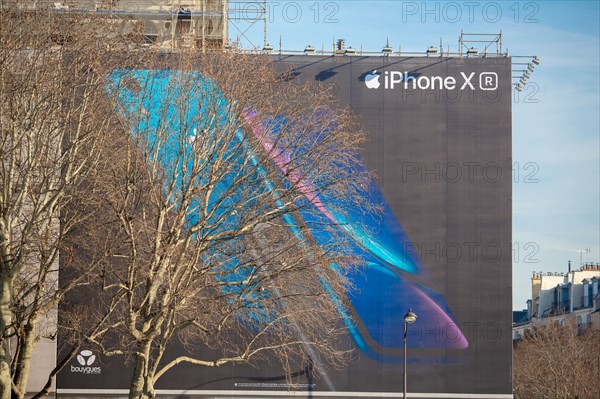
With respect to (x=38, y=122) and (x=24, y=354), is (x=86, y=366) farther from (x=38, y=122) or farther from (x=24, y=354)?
(x=38, y=122)

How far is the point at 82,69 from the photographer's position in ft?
104

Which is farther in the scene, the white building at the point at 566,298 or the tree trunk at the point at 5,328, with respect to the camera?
the white building at the point at 566,298

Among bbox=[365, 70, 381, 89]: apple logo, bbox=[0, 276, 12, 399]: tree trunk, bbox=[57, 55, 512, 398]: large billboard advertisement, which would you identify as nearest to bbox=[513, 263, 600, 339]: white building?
bbox=[57, 55, 512, 398]: large billboard advertisement

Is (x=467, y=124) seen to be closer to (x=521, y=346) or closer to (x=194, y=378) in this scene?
(x=194, y=378)

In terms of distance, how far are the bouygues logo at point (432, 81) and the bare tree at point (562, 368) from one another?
24489 millimetres

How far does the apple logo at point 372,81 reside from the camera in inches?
2138

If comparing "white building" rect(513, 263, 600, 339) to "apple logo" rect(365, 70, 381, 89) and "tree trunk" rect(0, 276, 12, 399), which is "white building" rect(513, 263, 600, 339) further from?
"tree trunk" rect(0, 276, 12, 399)

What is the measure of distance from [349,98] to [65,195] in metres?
25.3

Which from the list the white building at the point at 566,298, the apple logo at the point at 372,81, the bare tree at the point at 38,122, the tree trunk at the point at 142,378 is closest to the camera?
the bare tree at the point at 38,122

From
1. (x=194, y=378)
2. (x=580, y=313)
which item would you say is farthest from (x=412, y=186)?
(x=580, y=313)

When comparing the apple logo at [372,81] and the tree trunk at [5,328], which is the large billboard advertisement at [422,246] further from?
the tree trunk at [5,328]

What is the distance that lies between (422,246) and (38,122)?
89.2 ft

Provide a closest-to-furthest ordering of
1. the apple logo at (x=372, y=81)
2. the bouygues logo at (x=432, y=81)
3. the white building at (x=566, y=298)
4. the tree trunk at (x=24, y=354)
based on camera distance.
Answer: the tree trunk at (x=24, y=354) → the apple logo at (x=372, y=81) → the bouygues logo at (x=432, y=81) → the white building at (x=566, y=298)

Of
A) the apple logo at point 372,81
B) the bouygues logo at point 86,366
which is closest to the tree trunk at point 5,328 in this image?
the bouygues logo at point 86,366
